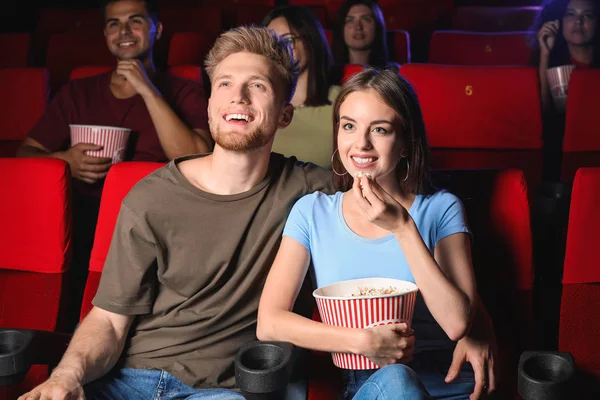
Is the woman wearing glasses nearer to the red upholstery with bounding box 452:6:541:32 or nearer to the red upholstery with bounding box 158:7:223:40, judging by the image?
the red upholstery with bounding box 158:7:223:40

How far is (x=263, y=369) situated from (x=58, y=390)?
25 centimetres

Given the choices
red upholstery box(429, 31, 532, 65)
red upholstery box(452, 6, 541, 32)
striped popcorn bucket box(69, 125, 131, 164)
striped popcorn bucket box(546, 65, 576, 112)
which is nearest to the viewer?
striped popcorn bucket box(69, 125, 131, 164)

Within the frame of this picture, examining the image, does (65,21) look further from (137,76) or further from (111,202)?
(111,202)

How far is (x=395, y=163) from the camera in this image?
98 cm

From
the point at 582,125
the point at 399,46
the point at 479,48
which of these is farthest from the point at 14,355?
the point at 479,48

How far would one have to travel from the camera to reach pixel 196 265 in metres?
1.00

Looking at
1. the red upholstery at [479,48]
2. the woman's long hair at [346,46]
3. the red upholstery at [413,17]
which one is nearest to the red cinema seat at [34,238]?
the woman's long hair at [346,46]

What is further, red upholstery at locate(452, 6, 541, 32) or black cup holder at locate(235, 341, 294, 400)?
red upholstery at locate(452, 6, 541, 32)

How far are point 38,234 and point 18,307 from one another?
0.38ft

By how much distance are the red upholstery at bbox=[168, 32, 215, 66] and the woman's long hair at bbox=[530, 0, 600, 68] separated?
1.03m

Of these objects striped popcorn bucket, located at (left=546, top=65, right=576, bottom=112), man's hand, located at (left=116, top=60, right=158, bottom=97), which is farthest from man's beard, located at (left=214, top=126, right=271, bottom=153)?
striped popcorn bucket, located at (left=546, top=65, right=576, bottom=112)

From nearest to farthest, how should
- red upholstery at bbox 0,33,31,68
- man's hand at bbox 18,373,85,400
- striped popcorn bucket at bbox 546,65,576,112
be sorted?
man's hand at bbox 18,373,85,400 < striped popcorn bucket at bbox 546,65,576,112 < red upholstery at bbox 0,33,31,68

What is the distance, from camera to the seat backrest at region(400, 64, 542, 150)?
1.61m

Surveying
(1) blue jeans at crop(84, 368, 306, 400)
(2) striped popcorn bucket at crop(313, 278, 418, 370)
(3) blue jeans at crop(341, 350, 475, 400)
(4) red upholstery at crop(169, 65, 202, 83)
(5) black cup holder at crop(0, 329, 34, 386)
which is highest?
(4) red upholstery at crop(169, 65, 202, 83)
